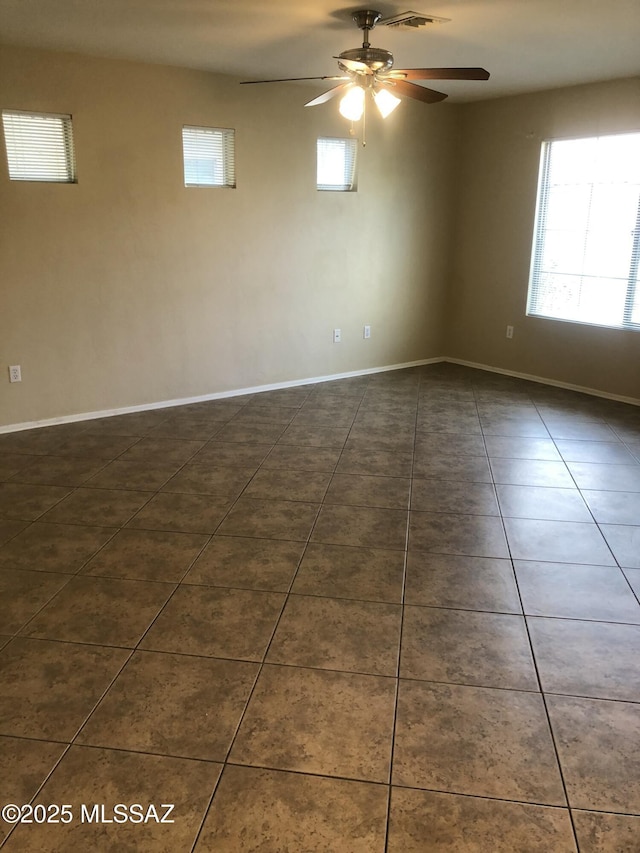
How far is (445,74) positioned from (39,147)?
2755 mm

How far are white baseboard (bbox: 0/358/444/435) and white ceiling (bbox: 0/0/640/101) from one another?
2.46 metres

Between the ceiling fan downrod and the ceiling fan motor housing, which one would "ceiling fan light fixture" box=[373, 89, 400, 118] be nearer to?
the ceiling fan motor housing

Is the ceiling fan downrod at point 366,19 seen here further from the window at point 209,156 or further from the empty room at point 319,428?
the window at point 209,156

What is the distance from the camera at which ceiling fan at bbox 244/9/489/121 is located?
11.2 ft

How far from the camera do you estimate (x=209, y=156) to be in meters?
5.17

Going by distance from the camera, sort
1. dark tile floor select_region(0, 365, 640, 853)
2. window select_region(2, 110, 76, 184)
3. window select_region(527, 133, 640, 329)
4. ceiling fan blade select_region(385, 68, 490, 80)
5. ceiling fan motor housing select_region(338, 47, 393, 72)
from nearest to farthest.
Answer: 1. dark tile floor select_region(0, 365, 640, 853)
2. ceiling fan blade select_region(385, 68, 490, 80)
3. ceiling fan motor housing select_region(338, 47, 393, 72)
4. window select_region(2, 110, 76, 184)
5. window select_region(527, 133, 640, 329)

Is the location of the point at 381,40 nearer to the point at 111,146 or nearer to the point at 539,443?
the point at 111,146

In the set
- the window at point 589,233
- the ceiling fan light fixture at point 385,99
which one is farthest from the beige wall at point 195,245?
the ceiling fan light fixture at point 385,99

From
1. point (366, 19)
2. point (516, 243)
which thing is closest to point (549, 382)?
point (516, 243)

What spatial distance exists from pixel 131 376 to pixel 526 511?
125 inches

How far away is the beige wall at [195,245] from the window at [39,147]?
3.2 inches

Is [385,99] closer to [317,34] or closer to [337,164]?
[317,34]

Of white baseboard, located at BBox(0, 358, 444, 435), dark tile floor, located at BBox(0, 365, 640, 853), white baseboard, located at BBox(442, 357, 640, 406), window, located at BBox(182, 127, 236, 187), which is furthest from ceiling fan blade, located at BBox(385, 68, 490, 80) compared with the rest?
white baseboard, located at BBox(442, 357, 640, 406)

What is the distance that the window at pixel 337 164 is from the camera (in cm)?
573
